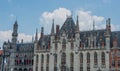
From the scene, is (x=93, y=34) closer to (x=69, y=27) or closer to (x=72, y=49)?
(x=72, y=49)

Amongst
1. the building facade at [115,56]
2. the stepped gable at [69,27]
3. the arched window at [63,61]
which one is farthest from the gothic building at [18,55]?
the building facade at [115,56]

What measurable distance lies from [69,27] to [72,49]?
855cm

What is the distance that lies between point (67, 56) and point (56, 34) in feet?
31.2

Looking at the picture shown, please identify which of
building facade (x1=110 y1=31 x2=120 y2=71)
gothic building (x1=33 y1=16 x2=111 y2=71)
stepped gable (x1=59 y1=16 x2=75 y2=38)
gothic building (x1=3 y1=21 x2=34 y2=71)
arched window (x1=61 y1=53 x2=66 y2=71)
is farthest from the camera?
gothic building (x1=3 y1=21 x2=34 y2=71)

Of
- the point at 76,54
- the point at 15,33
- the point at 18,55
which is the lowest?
the point at 18,55

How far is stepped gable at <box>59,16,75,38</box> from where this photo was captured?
8534cm

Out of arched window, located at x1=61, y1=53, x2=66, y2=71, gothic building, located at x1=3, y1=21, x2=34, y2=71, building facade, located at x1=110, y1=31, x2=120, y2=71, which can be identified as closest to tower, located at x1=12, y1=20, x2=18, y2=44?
gothic building, located at x1=3, y1=21, x2=34, y2=71

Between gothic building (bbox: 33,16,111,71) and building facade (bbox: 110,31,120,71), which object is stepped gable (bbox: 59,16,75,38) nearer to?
gothic building (bbox: 33,16,111,71)

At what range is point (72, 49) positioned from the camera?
273 ft

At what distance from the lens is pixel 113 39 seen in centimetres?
7994

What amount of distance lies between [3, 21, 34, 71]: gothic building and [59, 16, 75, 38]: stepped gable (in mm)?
17493

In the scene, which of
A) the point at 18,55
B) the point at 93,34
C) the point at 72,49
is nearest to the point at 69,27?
the point at 72,49

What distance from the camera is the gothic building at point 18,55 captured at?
9738 cm

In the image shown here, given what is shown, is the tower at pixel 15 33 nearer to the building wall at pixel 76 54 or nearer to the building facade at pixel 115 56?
the building wall at pixel 76 54
